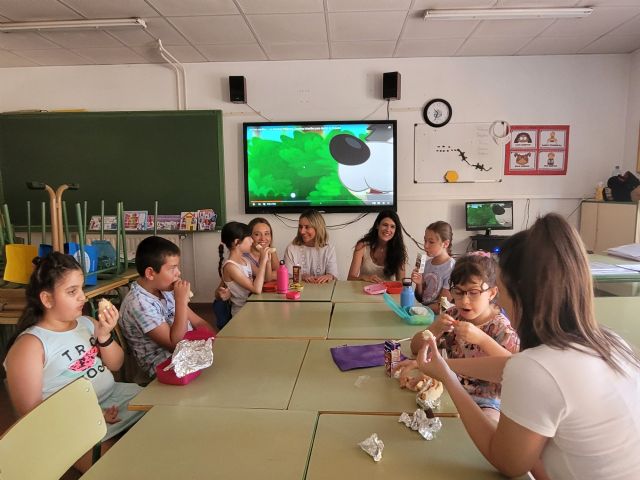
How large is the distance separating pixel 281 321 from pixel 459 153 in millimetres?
3164

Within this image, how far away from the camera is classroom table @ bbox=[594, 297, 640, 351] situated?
2.40 meters

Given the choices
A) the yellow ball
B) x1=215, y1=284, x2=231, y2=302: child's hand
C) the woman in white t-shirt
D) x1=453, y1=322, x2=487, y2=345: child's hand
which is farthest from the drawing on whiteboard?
the woman in white t-shirt

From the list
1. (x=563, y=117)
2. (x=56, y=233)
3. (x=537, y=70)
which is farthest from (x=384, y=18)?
(x=56, y=233)

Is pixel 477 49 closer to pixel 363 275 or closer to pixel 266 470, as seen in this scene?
pixel 363 275

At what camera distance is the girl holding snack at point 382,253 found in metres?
3.31

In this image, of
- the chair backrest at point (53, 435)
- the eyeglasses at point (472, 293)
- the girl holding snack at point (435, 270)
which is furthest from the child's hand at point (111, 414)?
the girl holding snack at point (435, 270)

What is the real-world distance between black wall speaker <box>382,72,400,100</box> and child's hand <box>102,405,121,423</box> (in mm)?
3781

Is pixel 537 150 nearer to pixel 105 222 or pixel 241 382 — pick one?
pixel 241 382

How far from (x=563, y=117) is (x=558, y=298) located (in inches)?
169

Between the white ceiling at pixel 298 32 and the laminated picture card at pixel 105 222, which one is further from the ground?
the white ceiling at pixel 298 32

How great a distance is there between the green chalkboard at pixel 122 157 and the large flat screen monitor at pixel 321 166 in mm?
434

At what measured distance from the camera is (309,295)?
2.71 meters

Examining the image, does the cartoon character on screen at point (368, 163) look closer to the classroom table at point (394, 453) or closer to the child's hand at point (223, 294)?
the child's hand at point (223, 294)

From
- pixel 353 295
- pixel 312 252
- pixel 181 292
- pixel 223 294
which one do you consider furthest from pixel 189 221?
pixel 181 292
